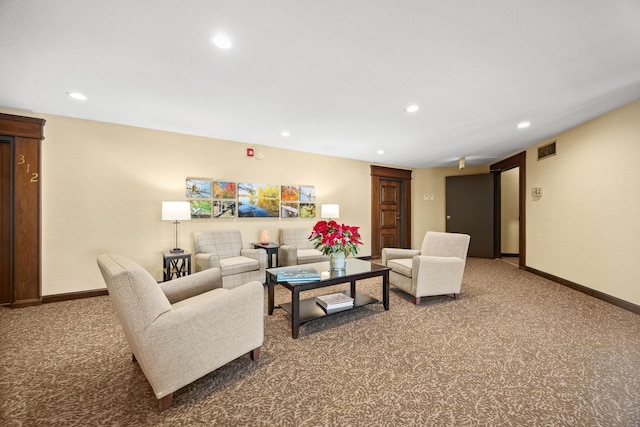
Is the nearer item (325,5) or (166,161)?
(325,5)

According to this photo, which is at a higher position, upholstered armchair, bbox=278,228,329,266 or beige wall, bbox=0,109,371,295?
beige wall, bbox=0,109,371,295

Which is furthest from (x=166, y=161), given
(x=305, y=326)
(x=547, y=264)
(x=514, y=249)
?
(x=514, y=249)

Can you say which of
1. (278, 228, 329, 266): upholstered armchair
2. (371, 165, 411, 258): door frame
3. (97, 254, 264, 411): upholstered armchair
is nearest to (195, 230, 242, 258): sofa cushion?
(278, 228, 329, 266): upholstered armchair

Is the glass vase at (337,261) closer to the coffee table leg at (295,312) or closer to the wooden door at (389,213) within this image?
the coffee table leg at (295,312)

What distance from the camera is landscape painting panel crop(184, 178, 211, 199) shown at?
4074 mm

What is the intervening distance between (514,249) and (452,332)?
5.62m

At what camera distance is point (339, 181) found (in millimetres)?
5719

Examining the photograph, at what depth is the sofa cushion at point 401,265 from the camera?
10.8ft

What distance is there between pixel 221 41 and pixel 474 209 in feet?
21.8

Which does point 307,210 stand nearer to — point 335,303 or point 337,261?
point 337,261

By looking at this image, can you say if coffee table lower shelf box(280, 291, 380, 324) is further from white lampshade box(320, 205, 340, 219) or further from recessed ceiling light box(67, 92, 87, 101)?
recessed ceiling light box(67, 92, 87, 101)

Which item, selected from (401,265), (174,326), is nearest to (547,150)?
(401,265)

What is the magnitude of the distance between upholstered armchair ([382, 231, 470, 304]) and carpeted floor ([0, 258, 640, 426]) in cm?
34

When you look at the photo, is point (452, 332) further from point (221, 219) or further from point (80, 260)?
point (80, 260)
